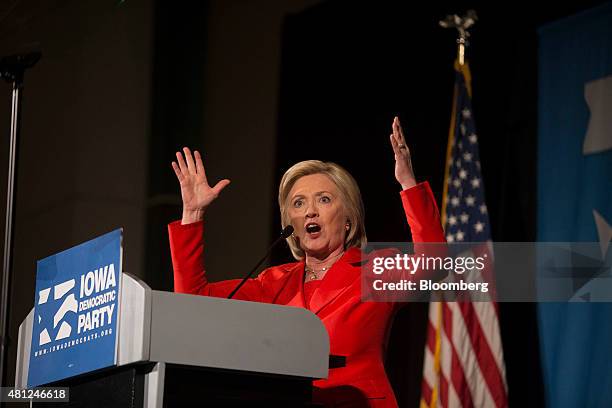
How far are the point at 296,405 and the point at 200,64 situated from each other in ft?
12.6

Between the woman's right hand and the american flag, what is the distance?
2179 millimetres

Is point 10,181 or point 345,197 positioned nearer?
point 10,181

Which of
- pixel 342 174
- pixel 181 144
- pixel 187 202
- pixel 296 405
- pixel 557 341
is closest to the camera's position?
pixel 296 405

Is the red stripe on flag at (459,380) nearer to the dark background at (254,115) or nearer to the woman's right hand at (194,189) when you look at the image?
the dark background at (254,115)

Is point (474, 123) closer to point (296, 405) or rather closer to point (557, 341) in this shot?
point (557, 341)

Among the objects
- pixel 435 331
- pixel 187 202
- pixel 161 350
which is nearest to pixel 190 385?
pixel 161 350

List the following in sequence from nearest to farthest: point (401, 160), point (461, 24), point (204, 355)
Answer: point (204, 355)
point (401, 160)
point (461, 24)

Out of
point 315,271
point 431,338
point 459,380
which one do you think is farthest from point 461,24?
point 315,271

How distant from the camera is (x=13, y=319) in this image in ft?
14.8

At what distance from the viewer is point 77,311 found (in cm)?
182

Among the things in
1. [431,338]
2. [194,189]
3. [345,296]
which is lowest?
[345,296]

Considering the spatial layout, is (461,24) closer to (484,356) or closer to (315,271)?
(484,356)

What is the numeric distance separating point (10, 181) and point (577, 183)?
275 cm

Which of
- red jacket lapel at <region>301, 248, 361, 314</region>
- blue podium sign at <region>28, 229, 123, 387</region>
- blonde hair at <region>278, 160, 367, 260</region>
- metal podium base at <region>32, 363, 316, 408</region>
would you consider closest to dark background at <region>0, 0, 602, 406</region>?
blonde hair at <region>278, 160, 367, 260</region>
